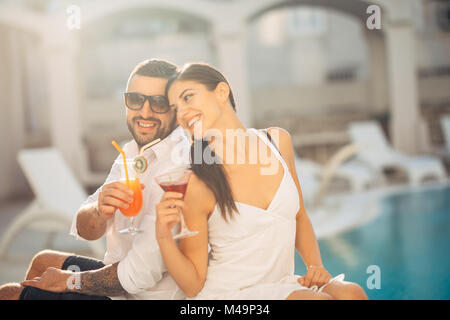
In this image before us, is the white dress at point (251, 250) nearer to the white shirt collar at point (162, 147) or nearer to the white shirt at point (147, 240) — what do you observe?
the white shirt at point (147, 240)

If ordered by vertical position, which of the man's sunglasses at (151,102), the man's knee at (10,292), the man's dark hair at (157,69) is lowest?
the man's knee at (10,292)

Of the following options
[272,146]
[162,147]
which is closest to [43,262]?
[162,147]

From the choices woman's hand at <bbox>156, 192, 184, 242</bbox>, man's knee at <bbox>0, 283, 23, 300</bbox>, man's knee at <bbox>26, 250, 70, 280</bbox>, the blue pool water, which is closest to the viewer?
woman's hand at <bbox>156, 192, 184, 242</bbox>

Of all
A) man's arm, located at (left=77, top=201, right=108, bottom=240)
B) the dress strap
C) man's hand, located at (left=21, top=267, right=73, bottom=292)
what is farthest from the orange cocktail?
the dress strap

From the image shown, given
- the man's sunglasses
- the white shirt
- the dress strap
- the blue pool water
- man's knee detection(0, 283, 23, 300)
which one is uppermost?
the man's sunglasses

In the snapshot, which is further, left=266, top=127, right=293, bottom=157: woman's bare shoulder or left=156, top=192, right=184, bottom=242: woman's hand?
left=266, top=127, right=293, bottom=157: woman's bare shoulder

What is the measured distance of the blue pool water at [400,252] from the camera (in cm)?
363

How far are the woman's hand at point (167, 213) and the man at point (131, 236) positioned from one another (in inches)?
6.0

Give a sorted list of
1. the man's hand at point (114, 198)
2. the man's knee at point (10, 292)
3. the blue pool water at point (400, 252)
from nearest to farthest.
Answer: the man's hand at point (114, 198)
the man's knee at point (10, 292)
the blue pool water at point (400, 252)

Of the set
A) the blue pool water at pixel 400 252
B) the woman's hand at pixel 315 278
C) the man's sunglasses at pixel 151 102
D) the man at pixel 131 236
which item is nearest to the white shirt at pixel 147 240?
the man at pixel 131 236

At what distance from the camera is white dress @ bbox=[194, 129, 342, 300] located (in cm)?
159

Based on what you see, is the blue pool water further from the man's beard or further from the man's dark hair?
the man's dark hair

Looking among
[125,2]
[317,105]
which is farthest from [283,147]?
[317,105]

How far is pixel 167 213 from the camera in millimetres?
1479
